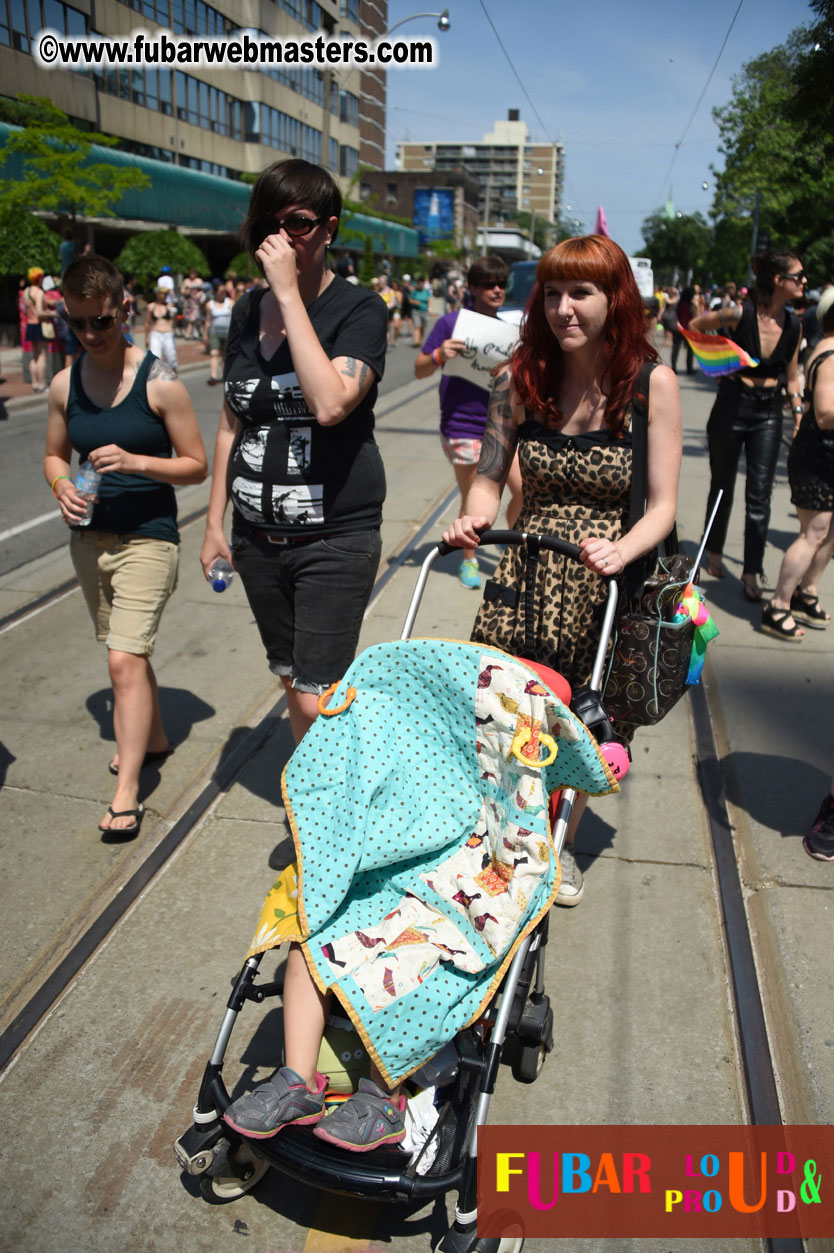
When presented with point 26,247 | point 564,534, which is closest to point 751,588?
point 564,534

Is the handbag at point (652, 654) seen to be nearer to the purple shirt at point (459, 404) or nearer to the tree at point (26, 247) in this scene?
the purple shirt at point (459, 404)

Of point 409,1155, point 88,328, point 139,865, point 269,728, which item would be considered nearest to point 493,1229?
point 409,1155

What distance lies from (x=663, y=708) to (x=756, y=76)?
3229 cm

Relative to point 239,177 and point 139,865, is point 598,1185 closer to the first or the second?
point 139,865

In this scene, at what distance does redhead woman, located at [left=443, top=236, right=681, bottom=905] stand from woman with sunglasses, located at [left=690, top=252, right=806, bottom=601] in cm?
314

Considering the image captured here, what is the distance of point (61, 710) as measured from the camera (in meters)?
4.45

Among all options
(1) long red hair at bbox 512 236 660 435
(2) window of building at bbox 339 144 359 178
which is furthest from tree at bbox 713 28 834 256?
(2) window of building at bbox 339 144 359 178

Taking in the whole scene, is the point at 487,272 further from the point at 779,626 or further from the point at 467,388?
the point at 779,626

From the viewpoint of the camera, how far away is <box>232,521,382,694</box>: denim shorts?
294 centimetres

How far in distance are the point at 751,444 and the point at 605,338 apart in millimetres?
3590

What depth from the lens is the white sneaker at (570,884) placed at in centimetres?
320

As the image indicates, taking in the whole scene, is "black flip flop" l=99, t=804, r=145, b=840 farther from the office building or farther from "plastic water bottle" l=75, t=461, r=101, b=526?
the office building

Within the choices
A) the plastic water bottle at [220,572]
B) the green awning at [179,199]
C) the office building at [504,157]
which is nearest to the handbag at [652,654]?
the plastic water bottle at [220,572]

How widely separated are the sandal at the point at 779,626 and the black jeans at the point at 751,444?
509 mm
